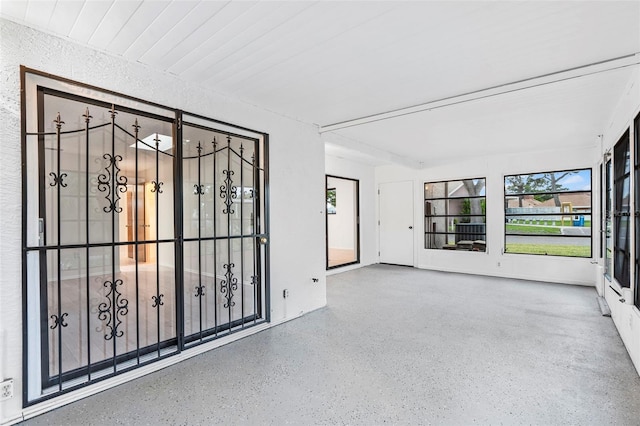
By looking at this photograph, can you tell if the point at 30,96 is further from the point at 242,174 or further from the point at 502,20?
the point at 502,20

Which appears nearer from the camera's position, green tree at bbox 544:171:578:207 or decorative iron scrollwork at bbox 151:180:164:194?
decorative iron scrollwork at bbox 151:180:164:194

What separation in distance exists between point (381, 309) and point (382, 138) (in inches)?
104

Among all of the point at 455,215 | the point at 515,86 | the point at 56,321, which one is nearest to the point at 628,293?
the point at 515,86

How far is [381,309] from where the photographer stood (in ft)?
13.7

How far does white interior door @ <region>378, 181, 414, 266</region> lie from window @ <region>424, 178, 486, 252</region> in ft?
1.29

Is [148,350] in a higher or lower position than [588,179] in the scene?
lower

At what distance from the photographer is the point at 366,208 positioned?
7.71 metres

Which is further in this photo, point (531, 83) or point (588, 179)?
point (588, 179)

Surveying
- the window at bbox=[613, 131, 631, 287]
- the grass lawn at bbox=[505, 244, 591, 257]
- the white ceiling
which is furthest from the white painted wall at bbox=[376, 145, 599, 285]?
the white ceiling

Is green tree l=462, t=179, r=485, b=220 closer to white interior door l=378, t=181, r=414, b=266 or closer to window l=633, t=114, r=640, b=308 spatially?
white interior door l=378, t=181, r=414, b=266

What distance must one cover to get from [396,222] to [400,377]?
5.53 metres

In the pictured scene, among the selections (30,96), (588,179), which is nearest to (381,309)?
(30,96)

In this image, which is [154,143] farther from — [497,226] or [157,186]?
[497,226]

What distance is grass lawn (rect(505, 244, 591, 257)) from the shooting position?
18.5ft
